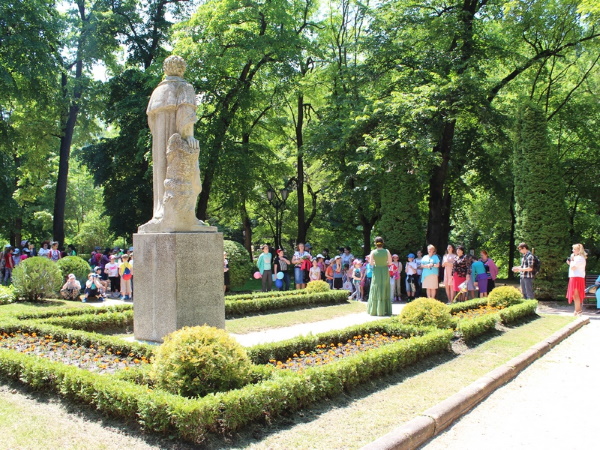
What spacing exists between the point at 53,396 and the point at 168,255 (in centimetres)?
265

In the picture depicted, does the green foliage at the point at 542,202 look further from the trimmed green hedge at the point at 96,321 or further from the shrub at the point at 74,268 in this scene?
the shrub at the point at 74,268

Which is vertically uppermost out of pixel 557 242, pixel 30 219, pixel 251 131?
pixel 251 131

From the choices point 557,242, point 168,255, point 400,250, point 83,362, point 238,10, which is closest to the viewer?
point 83,362

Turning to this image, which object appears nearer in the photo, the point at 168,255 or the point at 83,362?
the point at 83,362

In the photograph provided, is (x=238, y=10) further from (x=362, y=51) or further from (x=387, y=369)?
(x=387, y=369)

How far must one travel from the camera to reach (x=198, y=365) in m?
5.20

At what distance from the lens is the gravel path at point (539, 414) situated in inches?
197

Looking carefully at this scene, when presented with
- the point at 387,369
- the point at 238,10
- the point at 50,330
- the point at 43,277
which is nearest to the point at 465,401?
the point at 387,369

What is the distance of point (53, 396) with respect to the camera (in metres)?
5.73

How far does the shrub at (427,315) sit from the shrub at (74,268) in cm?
1228

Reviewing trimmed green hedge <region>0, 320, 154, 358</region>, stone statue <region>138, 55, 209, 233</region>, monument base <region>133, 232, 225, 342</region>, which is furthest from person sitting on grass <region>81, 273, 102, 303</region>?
stone statue <region>138, 55, 209, 233</region>

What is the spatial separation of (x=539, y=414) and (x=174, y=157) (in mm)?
6393

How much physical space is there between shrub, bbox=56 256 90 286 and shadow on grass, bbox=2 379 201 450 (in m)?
11.4

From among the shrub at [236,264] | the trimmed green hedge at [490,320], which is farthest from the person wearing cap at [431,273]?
the shrub at [236,264]
